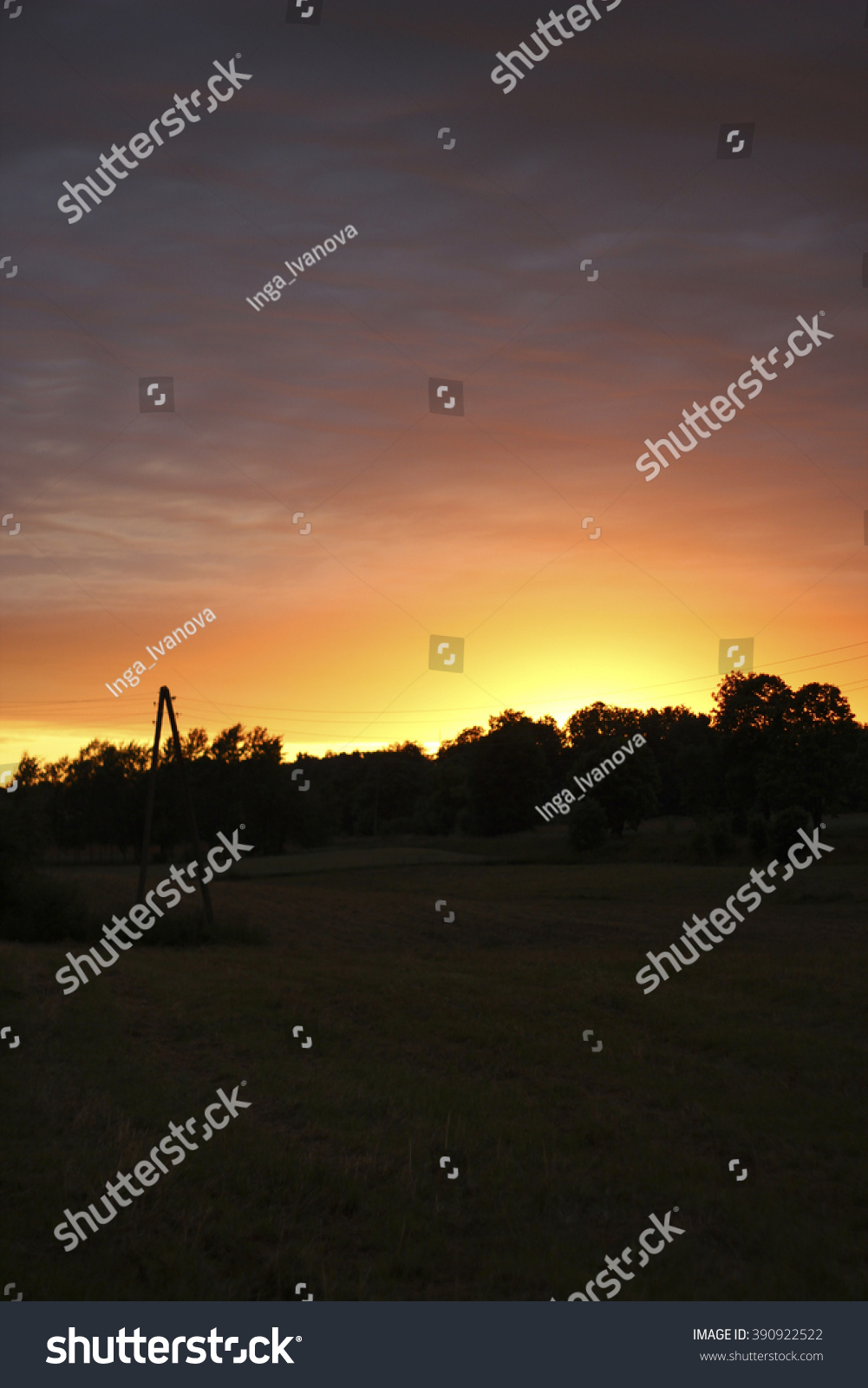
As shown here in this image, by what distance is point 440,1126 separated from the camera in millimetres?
11031

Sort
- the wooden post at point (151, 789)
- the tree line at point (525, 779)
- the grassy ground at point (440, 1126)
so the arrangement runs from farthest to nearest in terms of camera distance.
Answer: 1. the tree line at point (525, 779)
2. the wooden post at point (151, 789)
3. the grassy ground at point (440, 1126)

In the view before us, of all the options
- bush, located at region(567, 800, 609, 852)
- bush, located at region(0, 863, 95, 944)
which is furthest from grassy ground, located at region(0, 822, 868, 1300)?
bush, located at region(567, 800, 609, 852)

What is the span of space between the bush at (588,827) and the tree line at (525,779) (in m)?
0.10

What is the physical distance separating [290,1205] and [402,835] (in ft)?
356

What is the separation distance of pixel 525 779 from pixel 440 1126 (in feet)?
293

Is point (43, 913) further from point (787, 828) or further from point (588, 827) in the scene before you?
point (588, 827)

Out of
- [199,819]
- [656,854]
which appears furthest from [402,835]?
[656,854]

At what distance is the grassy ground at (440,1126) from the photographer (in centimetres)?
740

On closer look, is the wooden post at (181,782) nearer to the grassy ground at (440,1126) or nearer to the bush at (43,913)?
the bush at (43,913)

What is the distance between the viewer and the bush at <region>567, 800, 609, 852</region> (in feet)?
Result: 258

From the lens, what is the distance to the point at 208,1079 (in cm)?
1334

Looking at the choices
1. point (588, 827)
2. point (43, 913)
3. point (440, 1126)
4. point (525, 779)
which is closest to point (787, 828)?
point (588, 827)

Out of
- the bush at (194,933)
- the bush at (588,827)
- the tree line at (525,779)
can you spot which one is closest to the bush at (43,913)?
the bush at (194,933)

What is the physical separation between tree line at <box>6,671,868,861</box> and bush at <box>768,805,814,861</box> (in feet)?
5.56
